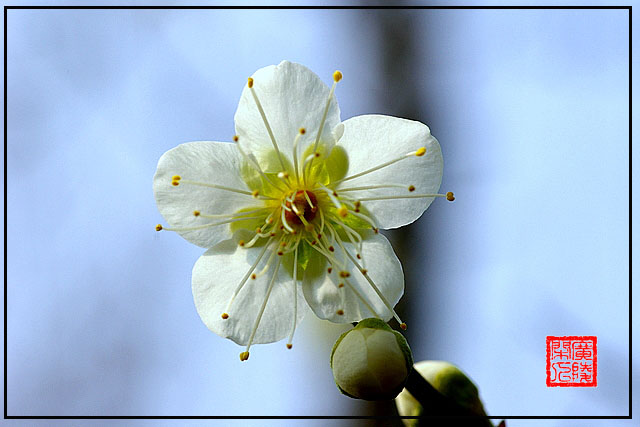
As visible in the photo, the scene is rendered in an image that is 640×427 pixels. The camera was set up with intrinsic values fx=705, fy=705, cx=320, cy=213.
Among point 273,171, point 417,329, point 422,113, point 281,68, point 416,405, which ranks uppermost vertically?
point 281,68

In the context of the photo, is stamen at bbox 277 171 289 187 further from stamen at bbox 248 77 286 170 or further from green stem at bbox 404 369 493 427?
green stem at bbox 404 369 493 427

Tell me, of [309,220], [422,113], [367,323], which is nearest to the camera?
[367,323]

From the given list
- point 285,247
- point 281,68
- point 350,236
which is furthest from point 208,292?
point 281,68

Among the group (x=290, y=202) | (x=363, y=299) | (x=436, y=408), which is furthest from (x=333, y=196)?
(x=436, y=408)

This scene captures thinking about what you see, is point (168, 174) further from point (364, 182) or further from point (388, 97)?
point (388, 97)

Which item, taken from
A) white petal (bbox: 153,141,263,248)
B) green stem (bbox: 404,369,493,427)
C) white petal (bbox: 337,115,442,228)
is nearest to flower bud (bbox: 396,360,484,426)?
green stem (bbox: 404,369,493,427)

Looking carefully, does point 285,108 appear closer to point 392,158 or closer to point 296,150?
point 296,150

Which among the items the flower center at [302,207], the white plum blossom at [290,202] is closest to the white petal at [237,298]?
the white plum blossom at [290,202]

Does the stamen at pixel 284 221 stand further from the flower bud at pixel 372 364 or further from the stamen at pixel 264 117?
the flower bud at pixel 372 364
